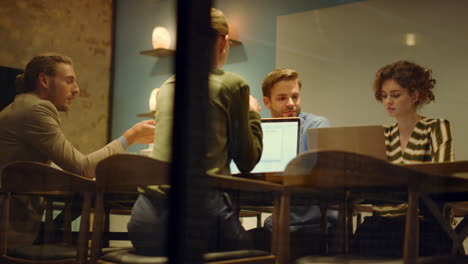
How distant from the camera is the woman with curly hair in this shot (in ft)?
5.56

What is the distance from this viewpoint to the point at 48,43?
1.58m

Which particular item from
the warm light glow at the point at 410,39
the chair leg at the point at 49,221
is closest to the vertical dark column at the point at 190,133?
the chair leg at the point at 49,221

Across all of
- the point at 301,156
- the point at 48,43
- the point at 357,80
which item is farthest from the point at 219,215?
the point at 357,80

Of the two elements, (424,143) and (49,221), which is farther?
(424,143)

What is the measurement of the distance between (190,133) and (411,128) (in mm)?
1043

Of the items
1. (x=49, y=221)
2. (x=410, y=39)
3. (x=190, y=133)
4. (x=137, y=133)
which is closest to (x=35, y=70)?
(x=137, y=133)

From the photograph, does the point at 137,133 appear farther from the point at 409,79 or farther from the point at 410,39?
the point at 410,39

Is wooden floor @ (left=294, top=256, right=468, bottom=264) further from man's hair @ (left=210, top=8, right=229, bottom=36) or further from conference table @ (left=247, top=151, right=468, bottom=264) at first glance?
man's hair @ (left=210, top=8, right=229, bottom=36)

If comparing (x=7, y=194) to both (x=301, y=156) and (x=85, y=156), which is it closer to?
(x=85, y=156)

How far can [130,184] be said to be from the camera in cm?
107

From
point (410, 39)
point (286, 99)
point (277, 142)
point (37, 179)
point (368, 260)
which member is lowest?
point (368, 260)

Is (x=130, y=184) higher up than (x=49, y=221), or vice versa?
(x=130, y=184)

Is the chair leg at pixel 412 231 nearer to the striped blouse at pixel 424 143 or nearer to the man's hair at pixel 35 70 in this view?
the striped blouse at pixel 424 143

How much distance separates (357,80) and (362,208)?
1750 millimetres
